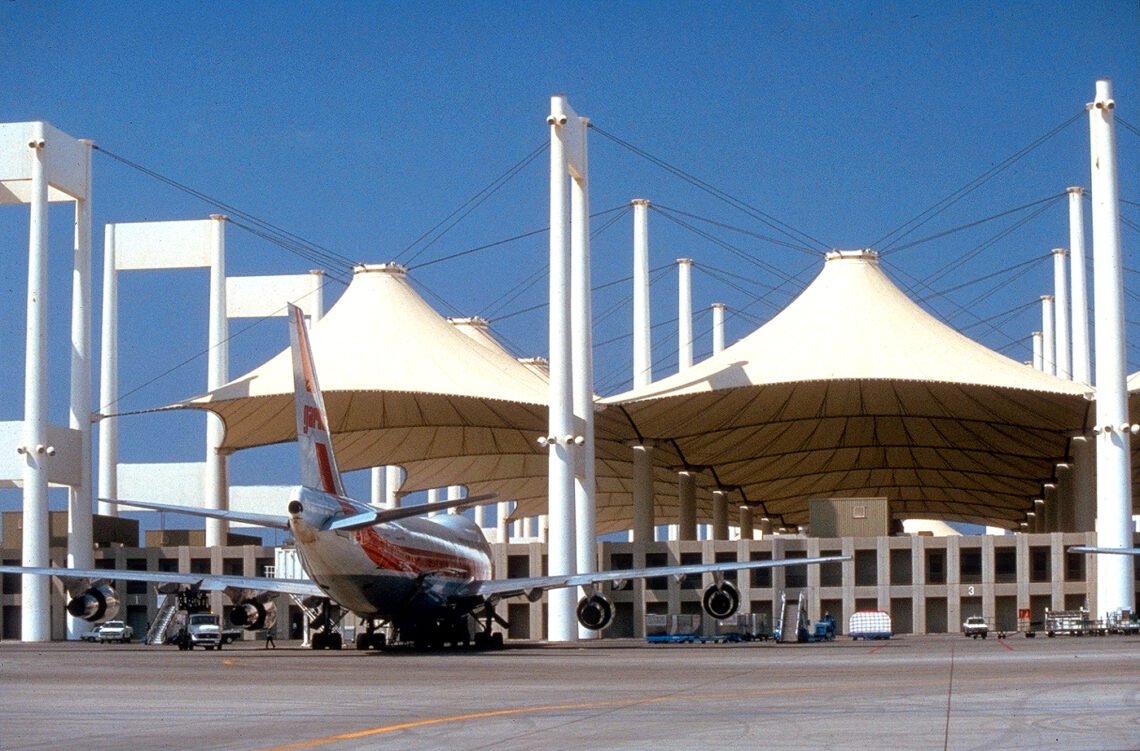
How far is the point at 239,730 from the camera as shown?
19.2 meters

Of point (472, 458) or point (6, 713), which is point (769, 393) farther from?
point (6, 713)

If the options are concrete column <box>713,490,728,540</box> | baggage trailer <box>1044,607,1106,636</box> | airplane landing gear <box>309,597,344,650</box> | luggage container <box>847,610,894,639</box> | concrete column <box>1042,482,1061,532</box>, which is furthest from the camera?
concrete column <box>1042,482,1061,532</box>

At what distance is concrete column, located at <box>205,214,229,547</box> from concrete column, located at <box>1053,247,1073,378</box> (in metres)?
48.1

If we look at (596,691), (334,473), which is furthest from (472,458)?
(596,691)

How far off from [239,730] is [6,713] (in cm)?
438

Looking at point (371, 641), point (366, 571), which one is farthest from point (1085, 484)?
point (366, 571)

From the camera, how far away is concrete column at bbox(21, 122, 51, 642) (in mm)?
62469

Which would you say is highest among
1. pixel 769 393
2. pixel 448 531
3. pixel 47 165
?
pixel 47 165

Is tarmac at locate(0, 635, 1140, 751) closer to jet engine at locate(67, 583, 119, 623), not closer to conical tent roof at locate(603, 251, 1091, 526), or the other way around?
jet engine at locate(67, 583, 119, 623)

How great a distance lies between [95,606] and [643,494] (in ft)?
110

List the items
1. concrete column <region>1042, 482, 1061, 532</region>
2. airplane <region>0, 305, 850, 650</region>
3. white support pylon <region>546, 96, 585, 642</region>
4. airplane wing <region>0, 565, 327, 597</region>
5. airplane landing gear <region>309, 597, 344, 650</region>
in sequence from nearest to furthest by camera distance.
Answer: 1. airplane <region>0, 305, 850, 650</region>
2. airplane wing <region>0, 565, 327, 597</region>
3. airplane landing gear <region>309, 597, 344, 650</region>
4. white support pylon <region>546, 96, 585, 642</region>
5. concrete column <region>1042, 482, 1061, 532</region>

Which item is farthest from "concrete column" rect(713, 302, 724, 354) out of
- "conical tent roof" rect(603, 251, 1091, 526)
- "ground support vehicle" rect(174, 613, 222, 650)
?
"ground support vehicle" rect(174, 613, 222, 650)

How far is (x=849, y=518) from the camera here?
227 ft

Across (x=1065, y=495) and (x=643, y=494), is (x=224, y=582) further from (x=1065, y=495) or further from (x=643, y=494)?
(x=1065, y=495)
